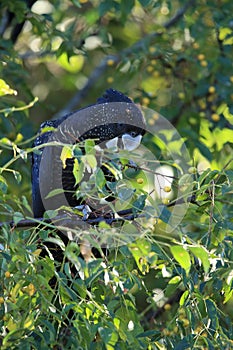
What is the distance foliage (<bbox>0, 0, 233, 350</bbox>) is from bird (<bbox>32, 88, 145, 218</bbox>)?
0.13 metres

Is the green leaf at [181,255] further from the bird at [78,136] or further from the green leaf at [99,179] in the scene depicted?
the bird at [78,136]

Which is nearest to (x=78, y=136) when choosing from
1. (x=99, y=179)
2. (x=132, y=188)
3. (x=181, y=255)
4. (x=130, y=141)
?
(x=130, y=141)

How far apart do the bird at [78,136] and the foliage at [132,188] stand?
5.3 inches

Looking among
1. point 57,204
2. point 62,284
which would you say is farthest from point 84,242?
point 57,204

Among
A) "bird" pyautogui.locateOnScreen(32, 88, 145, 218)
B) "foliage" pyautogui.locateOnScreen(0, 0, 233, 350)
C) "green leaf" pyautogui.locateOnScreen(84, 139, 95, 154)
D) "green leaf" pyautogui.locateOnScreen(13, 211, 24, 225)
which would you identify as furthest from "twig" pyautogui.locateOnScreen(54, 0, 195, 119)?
"green leaf" pyautogui.locateOnScreen(13, 211, 24, 225)

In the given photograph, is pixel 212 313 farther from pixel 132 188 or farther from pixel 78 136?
pixel 78 136

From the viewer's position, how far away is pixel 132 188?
6.35ft

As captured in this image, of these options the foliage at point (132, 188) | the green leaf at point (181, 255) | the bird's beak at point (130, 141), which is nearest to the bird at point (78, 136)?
the bird's beak at point (130, 141)

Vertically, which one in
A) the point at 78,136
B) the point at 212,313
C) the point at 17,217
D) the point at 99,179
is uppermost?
the point at 99,179

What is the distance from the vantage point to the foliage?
6.15ft

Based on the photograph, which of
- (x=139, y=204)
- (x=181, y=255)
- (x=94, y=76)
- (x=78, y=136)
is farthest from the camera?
(x=94, y=76)

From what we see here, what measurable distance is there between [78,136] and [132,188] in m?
1.07

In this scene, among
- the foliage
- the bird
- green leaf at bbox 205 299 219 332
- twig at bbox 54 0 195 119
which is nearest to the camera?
the foliage

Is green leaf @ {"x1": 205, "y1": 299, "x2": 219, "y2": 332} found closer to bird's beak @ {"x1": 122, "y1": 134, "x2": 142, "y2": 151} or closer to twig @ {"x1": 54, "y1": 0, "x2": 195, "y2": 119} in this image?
bird's beak @ {"x1": 122, "y1": 134, "x2": 142, "y2": 151}
